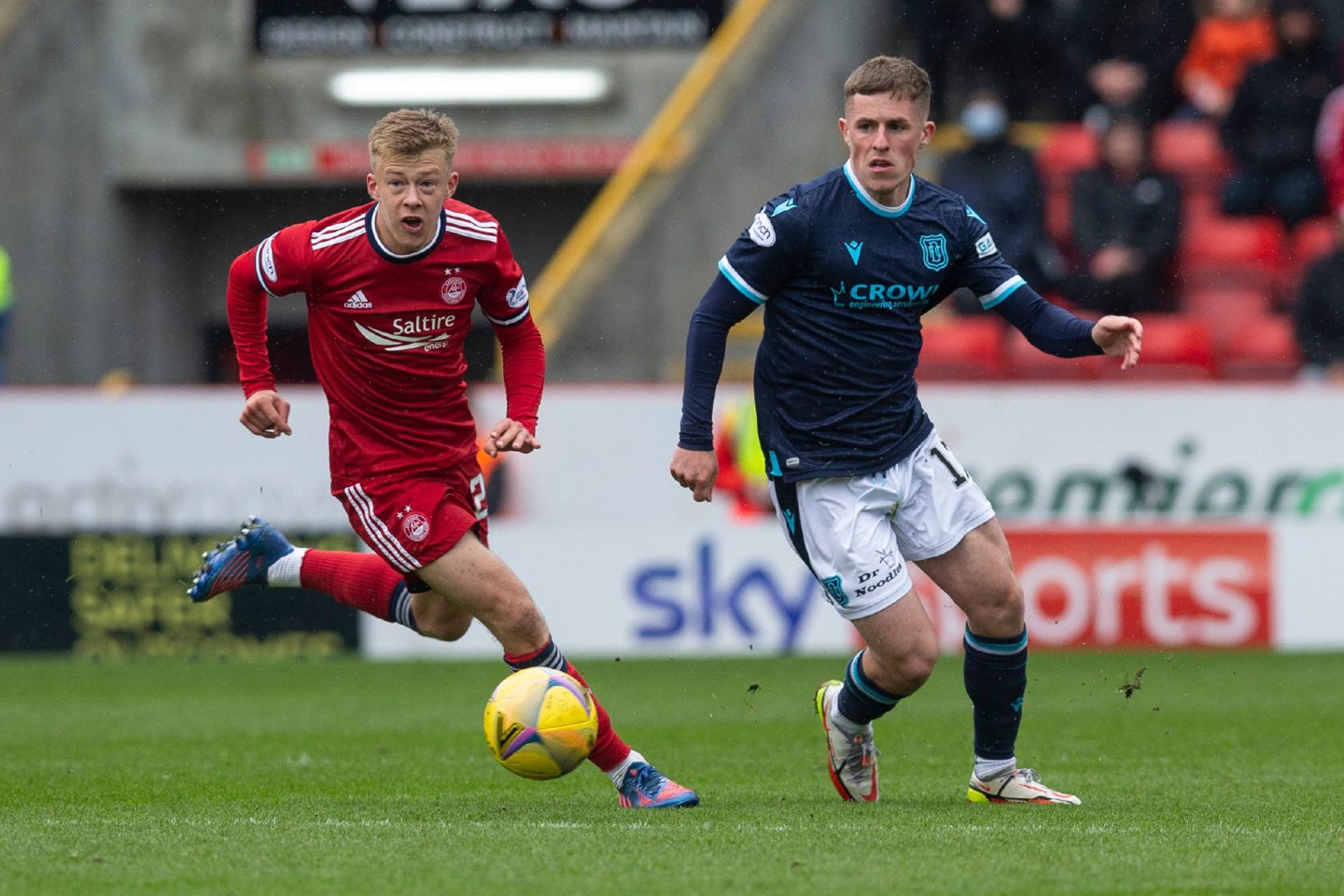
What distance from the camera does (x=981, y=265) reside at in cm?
592

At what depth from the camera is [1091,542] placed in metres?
12.2

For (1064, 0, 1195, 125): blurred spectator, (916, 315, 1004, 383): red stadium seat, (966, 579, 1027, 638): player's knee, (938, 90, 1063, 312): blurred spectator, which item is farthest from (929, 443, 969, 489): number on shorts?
(1064, 0, 1195, 125): blurred spectator

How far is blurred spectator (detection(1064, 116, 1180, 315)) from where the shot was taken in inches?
554

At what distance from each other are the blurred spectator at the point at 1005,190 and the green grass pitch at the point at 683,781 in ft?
A: 12.0

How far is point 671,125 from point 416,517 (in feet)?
32.3

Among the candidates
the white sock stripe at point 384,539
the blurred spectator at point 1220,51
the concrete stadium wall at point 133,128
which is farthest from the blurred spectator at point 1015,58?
the white sock stripe at point 384,539

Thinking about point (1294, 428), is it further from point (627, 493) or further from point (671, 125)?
point (671, 125)

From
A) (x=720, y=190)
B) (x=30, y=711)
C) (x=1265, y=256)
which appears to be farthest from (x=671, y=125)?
(x=30, y=711)

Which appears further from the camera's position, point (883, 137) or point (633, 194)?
point (633, 194)

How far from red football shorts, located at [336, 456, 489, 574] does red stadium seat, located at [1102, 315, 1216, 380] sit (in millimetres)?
8477

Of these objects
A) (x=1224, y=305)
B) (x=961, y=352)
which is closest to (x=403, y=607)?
(x=961, y=352)

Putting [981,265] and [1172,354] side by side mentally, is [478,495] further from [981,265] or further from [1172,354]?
[1172,354]

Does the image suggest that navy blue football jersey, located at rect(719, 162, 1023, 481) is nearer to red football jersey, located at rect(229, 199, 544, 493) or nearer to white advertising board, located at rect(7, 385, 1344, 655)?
red football jersey, located at rect(229, 199, 544, 493)

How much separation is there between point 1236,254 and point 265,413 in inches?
421
